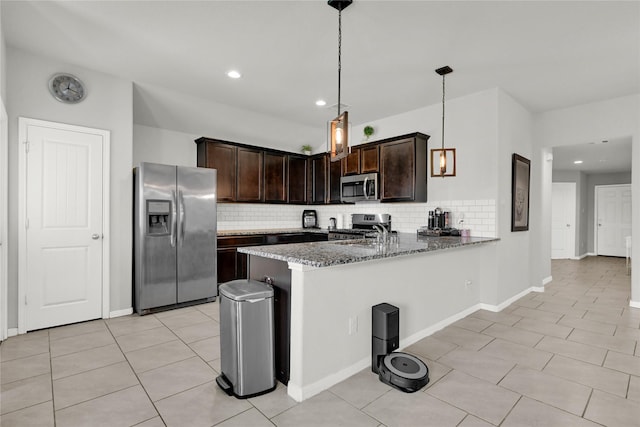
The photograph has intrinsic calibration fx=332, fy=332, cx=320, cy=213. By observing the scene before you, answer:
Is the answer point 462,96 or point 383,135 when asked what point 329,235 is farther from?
point 462,96

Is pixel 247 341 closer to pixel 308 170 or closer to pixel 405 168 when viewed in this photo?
pixel 405 168

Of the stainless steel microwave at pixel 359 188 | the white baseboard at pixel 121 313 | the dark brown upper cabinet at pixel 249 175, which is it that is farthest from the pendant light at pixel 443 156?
the white baseboard at pixel 121 313

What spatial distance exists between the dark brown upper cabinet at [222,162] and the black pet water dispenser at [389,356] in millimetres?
3412

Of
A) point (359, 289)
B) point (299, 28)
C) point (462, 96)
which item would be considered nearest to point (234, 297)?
point (359, 289)

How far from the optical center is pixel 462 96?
14.1ft

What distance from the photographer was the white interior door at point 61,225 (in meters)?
3.22

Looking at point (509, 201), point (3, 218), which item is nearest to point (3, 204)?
point (3, 218)

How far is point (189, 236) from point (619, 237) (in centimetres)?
1094

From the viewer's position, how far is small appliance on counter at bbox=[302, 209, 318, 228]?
653cm

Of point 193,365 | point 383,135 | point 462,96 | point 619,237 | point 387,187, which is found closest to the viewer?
point 193,365

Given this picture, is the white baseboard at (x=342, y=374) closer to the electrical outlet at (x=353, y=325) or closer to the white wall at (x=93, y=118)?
the electrical outlet at (x=353, y=325)

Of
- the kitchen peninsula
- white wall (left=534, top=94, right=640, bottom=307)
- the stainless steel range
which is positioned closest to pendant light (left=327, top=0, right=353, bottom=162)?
the kitchen peninsula

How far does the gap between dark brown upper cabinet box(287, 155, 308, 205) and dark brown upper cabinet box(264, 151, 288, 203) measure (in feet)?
0.36

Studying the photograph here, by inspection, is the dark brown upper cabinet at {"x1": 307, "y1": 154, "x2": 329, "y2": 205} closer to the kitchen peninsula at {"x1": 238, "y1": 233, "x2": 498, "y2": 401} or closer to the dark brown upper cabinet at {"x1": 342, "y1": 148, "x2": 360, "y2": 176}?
the dark brown upper cabinet at {"x1": 342, "y1": 148, "x2": 360, "y2": 176}
